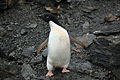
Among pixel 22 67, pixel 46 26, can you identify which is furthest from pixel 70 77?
pixel 46 26

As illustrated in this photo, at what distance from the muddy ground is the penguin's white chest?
1.10ft

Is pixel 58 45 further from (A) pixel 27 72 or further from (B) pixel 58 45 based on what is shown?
(A) pixel 27 72

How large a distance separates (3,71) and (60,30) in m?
1.16

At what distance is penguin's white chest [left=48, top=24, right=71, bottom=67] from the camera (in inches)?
169

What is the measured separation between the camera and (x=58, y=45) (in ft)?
14.2

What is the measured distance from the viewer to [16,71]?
4.80m

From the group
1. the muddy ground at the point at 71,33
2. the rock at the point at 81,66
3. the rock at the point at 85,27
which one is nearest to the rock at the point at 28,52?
the muddy ground at the point at 71,33

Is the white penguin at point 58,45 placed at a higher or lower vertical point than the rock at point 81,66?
higher

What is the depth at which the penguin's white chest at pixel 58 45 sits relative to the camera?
14.1ft

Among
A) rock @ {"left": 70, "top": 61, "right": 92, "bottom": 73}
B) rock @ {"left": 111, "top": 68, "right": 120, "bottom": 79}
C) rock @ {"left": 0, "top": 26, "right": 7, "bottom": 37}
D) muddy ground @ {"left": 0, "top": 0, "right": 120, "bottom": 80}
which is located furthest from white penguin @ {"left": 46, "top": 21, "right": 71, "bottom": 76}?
rock @ {"left": 0, "top": 26, "right": 7, "bottom": 37}

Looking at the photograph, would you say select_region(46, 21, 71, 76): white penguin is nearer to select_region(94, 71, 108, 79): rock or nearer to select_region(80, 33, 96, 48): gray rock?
select_region(94, 71, 108, 79): rock

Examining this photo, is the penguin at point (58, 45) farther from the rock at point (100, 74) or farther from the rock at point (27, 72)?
the rock at point (100, 74)

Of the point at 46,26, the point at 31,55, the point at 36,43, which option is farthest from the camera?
the point at 46,26

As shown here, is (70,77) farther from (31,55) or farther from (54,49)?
(31,55)
